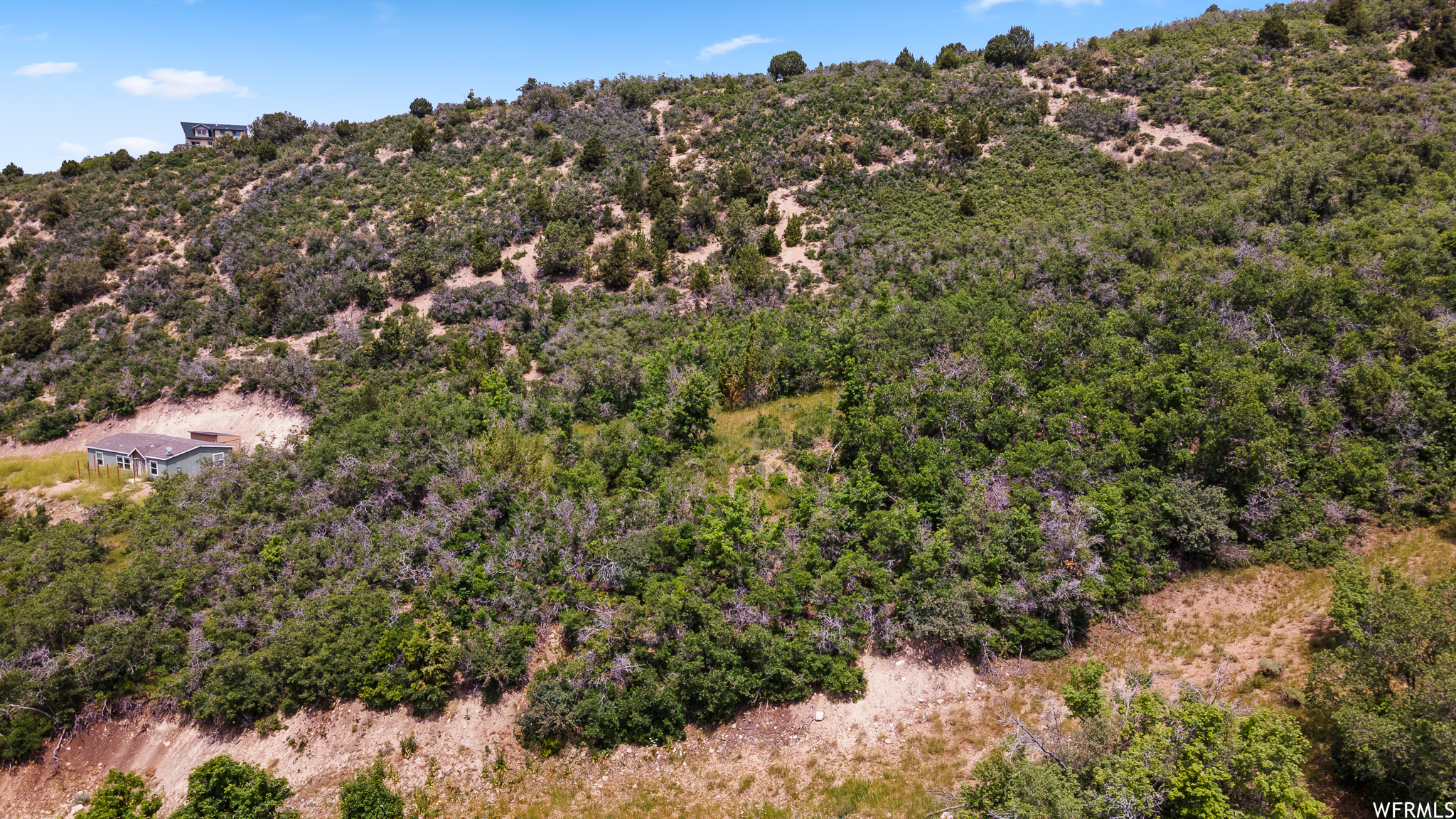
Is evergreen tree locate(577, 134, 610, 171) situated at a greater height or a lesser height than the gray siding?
greater

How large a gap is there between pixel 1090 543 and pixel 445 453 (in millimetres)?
22594

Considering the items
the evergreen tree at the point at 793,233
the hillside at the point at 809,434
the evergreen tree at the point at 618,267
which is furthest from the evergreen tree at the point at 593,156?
the evergreen tree at the point at 793,233

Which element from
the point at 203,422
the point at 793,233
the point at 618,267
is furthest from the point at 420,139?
the point at 793,233

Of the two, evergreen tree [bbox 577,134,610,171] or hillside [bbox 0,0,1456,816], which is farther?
evergreen tree [bbox 577,134,610,171]

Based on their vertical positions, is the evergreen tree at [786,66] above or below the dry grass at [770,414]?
above

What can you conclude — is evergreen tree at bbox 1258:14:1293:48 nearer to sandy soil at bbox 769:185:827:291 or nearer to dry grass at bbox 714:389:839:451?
sandy soil at bbox 769:185:827:291

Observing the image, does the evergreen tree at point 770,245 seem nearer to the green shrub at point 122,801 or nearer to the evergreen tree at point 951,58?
the evergreen tree at point 951,58

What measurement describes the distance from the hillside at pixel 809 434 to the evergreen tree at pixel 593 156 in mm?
4641

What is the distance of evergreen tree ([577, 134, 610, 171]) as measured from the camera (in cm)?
4753

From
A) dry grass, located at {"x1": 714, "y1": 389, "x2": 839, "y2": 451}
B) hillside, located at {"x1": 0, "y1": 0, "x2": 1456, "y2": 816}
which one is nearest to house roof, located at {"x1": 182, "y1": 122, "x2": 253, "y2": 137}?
hillside, located at {"x1": 0, "y1": 0, "x2": 1456, "y2": 816}

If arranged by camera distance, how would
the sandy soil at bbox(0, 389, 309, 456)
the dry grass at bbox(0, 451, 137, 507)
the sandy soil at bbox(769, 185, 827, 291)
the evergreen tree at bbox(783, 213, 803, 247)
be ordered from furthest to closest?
the evergreen tree at bbox(783, 213, 803, 247), the sandy soil at bbox(769, 185, 827, 291), the sandy soil at bbox(0, 389, 309, 456), the dry grass at bbox(0, 451, 137, 507)

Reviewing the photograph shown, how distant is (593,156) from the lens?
47562mm

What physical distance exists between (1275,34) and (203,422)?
252 feet

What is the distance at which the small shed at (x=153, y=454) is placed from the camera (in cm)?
2825
